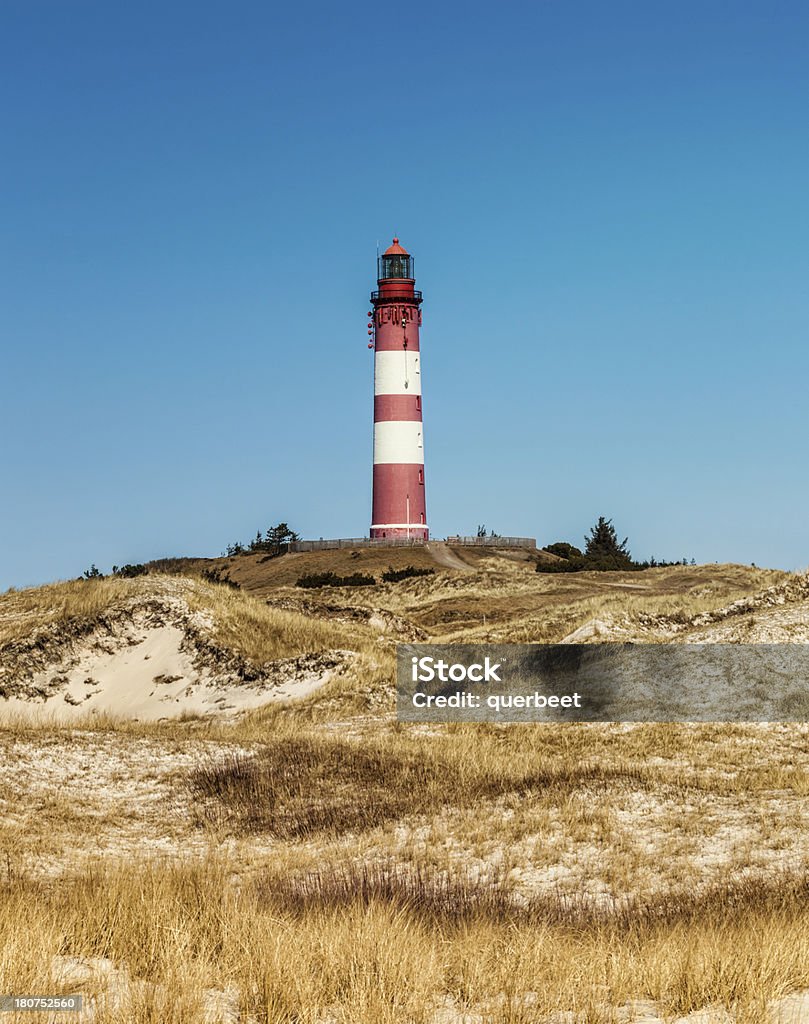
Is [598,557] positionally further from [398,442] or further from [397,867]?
[397,867]

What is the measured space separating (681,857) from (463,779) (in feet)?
17.4

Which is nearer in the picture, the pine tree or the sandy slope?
the sandy slope

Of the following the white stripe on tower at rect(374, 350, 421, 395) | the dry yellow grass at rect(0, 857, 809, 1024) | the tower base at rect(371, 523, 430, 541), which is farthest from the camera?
the tower base at rect(371, 523, 430, 541)

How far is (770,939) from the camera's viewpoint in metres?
8.66

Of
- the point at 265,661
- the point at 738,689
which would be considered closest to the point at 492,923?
the point at 738,689

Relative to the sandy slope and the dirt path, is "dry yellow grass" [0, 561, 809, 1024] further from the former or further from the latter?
the dirt path

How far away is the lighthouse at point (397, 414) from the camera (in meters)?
75.4

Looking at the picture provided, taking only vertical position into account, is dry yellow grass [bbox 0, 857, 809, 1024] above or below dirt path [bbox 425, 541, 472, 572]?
below

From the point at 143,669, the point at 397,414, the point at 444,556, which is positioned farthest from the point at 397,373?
the point at 143,669
